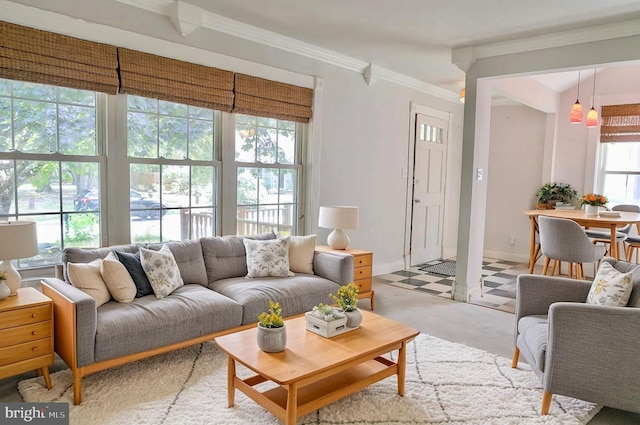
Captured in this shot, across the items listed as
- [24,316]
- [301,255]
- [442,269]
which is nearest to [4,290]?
[24,316]

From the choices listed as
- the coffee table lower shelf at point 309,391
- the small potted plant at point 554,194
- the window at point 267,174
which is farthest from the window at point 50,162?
the small potted plant at point 554,194

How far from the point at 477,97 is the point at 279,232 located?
2.39m

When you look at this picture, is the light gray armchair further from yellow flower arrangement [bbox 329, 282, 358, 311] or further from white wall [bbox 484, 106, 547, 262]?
white wall [bbox 484, 106, 547, 262]

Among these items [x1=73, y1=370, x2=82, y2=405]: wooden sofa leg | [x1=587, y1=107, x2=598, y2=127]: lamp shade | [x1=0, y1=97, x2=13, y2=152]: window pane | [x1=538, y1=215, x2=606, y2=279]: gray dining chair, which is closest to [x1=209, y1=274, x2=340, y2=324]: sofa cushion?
[x1=73, y1=370, x2=82, y2=405]: wooden sofa leg

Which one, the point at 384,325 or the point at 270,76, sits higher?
the point at 270,76

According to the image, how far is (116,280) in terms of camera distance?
111 inches

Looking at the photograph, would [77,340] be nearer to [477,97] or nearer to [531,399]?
[531,399]

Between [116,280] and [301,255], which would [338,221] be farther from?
[116,280]

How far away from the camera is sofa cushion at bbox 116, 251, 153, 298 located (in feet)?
9.80

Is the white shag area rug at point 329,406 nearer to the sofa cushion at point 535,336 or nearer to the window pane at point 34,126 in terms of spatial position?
the sofa cushion at point 535,336

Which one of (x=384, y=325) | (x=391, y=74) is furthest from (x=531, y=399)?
(x=391, y=74)

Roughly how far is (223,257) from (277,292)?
24.4 inches

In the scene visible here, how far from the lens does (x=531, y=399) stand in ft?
8.30

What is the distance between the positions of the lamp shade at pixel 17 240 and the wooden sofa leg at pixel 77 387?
0.72 metres
